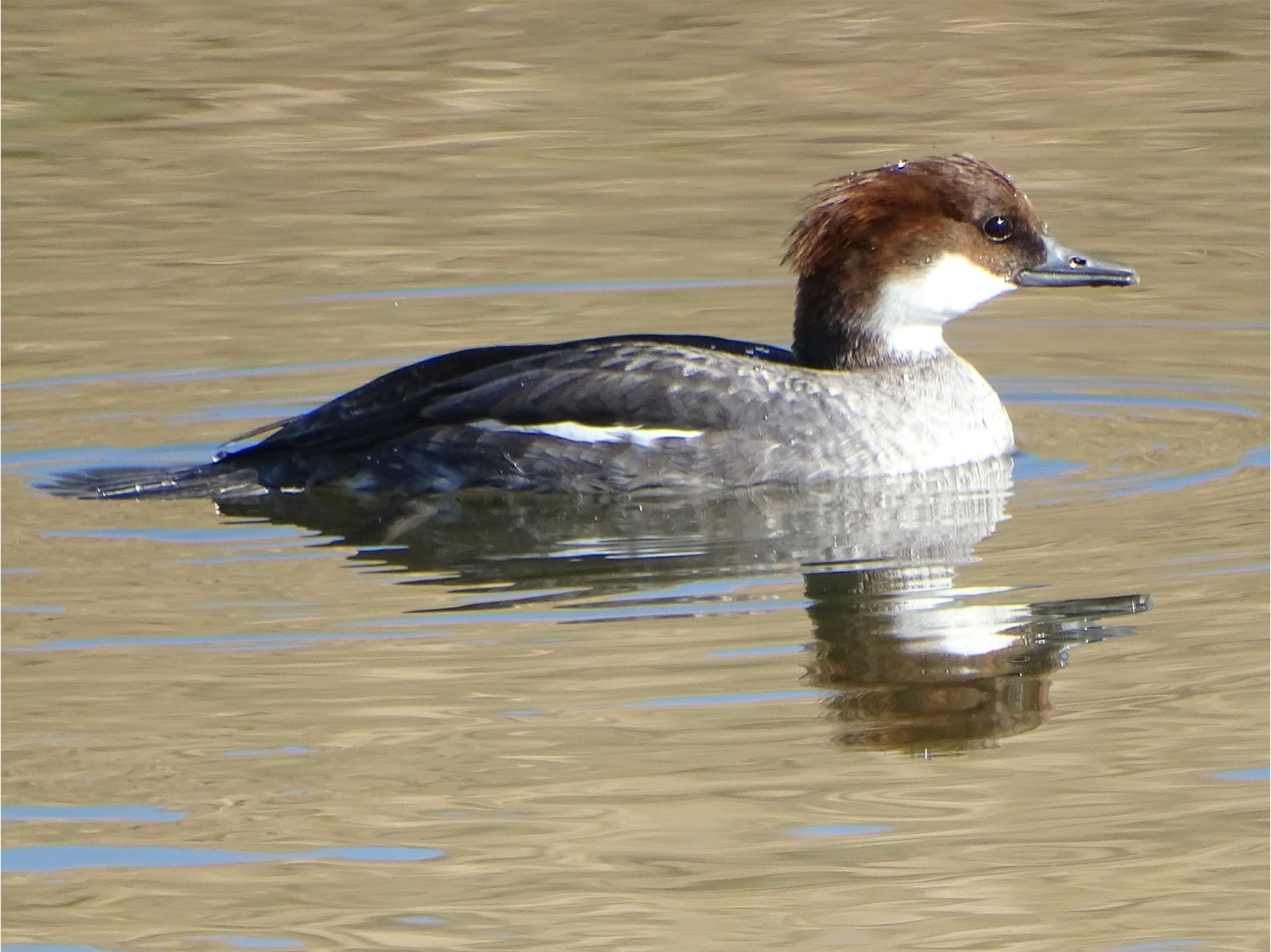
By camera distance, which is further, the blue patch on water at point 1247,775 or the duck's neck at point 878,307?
the duck's neck at point 878,307

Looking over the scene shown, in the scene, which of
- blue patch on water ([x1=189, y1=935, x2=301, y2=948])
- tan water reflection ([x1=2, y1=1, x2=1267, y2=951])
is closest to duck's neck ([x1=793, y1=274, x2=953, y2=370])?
tan water reflection ([x1=2, y1=1, x2=1267, y2=951])

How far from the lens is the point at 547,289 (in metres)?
11.6

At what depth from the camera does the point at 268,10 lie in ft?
58.6

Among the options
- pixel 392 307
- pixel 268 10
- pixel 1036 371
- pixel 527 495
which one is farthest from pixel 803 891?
pixel 268 10

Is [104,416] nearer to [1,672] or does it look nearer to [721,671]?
[1,672]

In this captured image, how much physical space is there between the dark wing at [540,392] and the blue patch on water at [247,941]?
3.65 m

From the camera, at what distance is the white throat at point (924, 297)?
8.90 meters

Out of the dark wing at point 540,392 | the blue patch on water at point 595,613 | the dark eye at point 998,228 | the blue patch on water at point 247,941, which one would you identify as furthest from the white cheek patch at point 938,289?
the blue patch on water at point 247,941

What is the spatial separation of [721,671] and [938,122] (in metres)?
8.85

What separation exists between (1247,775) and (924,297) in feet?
11.5

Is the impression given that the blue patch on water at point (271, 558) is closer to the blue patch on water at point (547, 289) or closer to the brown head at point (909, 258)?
the brown head at point (909, 258)

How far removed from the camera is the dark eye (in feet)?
29.2

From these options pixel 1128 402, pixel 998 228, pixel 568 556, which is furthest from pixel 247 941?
pixel 1128 402

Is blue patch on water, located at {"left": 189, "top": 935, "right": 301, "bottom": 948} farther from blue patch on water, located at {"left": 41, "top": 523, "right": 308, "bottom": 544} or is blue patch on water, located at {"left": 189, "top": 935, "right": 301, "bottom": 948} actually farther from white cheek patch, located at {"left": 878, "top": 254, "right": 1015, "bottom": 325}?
white cheek patch, located at {"left": 878, "top": 254, "right": 1015, "bottom": 325}
